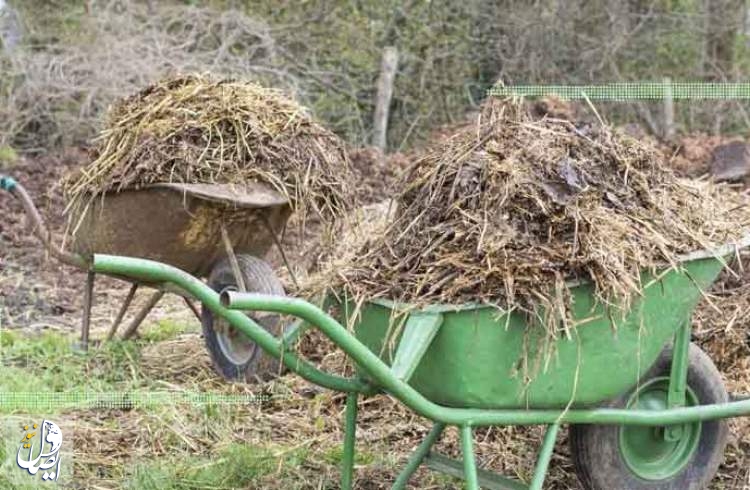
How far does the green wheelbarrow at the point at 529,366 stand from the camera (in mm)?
3222

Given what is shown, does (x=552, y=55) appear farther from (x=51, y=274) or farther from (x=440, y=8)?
(x=51, y=274)

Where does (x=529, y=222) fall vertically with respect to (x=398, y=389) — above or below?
above

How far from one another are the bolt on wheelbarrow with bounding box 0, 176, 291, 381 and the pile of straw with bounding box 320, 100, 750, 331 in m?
1.42

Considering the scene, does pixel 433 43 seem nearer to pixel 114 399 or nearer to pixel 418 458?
pixel 114 399

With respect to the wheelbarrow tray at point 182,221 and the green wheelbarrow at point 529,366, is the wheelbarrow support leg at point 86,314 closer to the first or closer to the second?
the wheelbarrow tray at point 182,221

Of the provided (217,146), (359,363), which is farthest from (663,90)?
(359,363)

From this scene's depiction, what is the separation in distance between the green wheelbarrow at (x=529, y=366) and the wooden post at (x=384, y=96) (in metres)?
6.94

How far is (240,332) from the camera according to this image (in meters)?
5.27

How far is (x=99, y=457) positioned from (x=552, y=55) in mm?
7233

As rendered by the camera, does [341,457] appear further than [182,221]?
No

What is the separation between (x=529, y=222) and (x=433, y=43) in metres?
7.65

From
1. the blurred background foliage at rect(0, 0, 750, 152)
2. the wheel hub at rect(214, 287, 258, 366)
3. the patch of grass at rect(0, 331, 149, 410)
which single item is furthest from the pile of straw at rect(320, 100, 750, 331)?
the blurred background foliage at rect(0, 0, 750, 152)

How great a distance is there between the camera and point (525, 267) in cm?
326

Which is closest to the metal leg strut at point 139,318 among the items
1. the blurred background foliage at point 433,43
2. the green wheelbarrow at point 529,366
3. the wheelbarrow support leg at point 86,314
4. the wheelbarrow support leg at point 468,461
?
the wheelbarrow support leg at point 86,314
